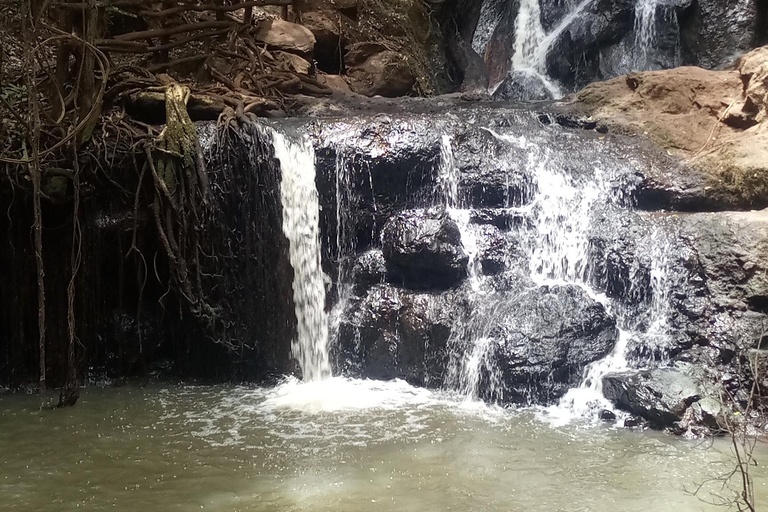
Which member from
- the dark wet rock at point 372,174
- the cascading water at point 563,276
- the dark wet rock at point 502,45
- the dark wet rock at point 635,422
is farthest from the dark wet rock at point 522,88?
the dark wet rock at point 635,422

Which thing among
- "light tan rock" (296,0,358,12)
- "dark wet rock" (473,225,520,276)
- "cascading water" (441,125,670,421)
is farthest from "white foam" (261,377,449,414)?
"light tan rock" (296,0,358,12)

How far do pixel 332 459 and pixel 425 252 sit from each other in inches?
109

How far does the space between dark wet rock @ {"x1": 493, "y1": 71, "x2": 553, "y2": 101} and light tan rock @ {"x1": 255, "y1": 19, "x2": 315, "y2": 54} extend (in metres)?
3.33

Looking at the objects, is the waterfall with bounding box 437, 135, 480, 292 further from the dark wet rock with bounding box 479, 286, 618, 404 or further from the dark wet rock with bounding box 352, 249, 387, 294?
the dark wet rock with bounding box 479, 286, 618, 404

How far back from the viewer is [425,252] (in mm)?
6746

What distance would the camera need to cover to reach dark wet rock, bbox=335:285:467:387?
6469 millimetres

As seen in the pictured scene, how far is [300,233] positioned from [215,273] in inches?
36.5

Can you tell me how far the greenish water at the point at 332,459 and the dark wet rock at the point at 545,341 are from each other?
34 centimetres

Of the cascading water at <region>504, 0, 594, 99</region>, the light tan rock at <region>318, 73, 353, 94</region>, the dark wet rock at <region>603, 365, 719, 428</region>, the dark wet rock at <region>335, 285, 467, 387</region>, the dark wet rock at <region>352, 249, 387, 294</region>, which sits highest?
the cascading water at <region>504, 0, 594, 99</region>

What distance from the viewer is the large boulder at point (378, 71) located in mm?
9969

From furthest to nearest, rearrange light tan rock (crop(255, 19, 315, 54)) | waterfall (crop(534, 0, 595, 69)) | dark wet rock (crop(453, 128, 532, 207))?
waterfall (crop(534, 0, 595, 69)), light tan rock (crop(255, 19, 315, 54)), dark wet rock (crop(453, 128, 532, 207))

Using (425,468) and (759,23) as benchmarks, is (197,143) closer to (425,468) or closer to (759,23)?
(425,468)

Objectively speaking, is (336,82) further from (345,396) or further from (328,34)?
(345,396)

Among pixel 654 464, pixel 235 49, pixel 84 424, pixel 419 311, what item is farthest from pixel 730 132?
pixel 84 424
